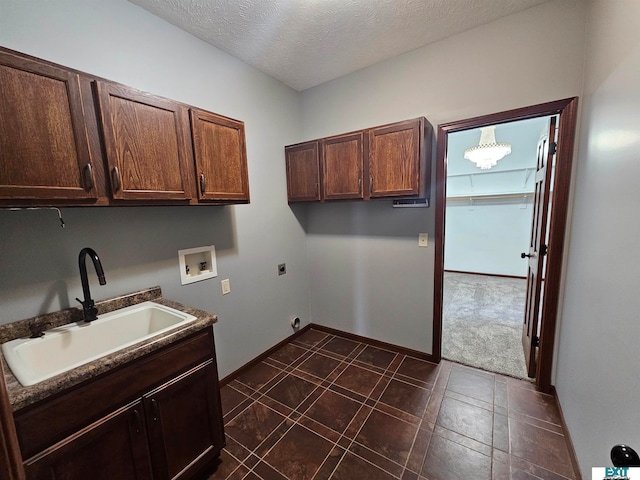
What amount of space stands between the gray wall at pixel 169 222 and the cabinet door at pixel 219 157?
35 cm

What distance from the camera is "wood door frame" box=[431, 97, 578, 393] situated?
179cm

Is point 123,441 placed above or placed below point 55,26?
below

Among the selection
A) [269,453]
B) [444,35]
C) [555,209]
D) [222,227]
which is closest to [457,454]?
[269,453]

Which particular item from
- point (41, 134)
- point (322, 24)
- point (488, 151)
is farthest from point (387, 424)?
point (488, 151)

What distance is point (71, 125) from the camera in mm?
1194

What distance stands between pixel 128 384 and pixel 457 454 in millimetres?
1877

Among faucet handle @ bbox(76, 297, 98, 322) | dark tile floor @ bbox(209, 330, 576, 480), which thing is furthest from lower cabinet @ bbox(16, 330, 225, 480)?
faucet handle @ bbox(76, 297, 98, 322)

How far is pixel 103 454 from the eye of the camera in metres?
1.09

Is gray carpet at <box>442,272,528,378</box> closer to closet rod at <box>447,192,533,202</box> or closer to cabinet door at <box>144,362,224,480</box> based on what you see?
closet rod at <box>447,192,533,202</box>

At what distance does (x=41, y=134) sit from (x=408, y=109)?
97.2 inches

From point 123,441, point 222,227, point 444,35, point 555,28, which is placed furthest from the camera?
point 222,227

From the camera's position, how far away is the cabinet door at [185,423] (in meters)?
1.25

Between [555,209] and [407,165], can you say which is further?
[407,165]

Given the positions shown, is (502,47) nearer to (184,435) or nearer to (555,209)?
(555,209)
